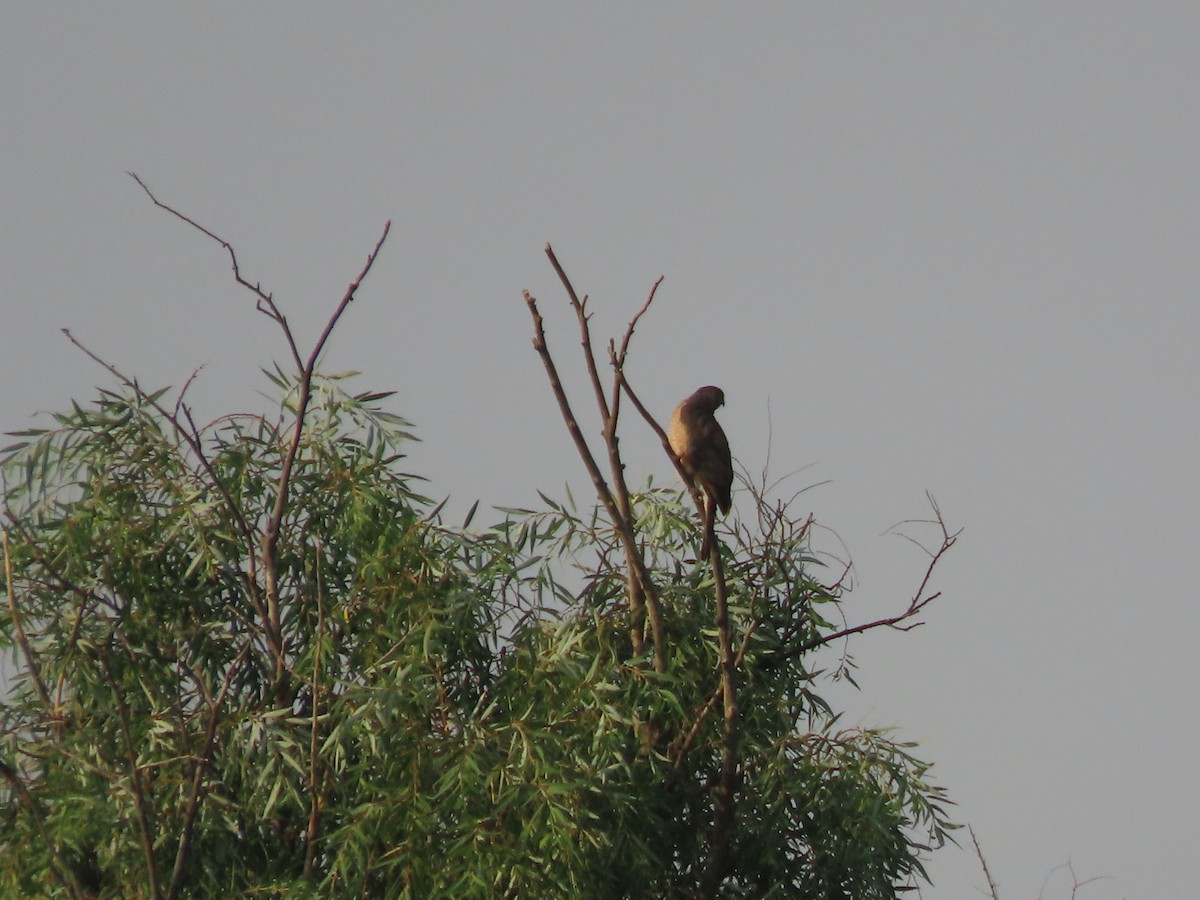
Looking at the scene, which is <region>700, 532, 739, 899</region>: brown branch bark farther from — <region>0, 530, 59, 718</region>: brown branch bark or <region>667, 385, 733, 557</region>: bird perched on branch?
<region>0, 530, 59, 718</region>: brown branch bark

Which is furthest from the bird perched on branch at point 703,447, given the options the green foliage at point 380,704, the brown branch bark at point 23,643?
the brown branch bark at point 23,643

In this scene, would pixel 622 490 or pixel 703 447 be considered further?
pixel 703 447

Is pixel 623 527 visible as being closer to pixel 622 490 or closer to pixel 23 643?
pixel 622 490

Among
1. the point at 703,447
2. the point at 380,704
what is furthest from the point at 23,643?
the point at 703,447

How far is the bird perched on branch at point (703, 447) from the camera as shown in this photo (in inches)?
281

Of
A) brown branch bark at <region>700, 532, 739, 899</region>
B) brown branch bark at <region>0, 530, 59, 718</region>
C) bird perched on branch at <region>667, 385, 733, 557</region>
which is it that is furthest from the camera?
bird perched on branch at <region>667, 385, 733, 557</region>

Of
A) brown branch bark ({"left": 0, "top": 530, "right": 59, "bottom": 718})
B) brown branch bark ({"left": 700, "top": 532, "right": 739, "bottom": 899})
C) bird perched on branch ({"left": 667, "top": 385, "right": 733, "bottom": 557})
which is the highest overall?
bird perched on branch ({"left": 667, "top": 385, "right": 733, "bottom": 557})

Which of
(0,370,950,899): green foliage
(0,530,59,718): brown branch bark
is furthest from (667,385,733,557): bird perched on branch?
(0,530,59,718): brown branch bark

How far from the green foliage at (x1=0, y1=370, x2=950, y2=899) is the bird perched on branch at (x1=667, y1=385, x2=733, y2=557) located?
0.99 metres

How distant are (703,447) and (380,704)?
260cm

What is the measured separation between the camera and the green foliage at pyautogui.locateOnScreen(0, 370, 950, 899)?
504 cm

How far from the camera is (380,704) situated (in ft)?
16.5

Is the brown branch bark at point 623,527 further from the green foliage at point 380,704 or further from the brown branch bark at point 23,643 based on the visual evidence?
the brown branch bark at point 23,643

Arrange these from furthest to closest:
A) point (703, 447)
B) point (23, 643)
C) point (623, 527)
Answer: point (703, 447), point (623, 527), point (23, 643)
